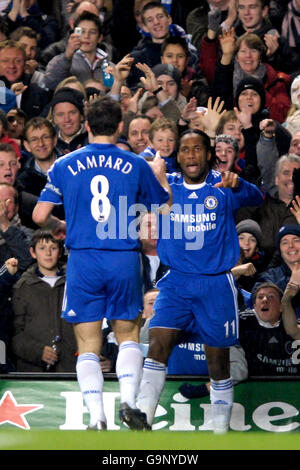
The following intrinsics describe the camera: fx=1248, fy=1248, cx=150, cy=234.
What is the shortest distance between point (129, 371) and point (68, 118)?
3.98 m

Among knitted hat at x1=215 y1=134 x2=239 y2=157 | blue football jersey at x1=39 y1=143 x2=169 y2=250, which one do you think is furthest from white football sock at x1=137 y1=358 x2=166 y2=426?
knitted hat at x1=215 y1=134 x2=239 y2=157

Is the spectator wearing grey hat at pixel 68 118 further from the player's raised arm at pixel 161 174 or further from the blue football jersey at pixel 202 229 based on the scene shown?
the player's raised arm at pixel 161 174

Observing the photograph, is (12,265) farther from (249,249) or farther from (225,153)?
(225,153)

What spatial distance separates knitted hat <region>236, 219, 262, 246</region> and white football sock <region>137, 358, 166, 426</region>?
2280 millimetres

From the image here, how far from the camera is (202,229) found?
8.51m

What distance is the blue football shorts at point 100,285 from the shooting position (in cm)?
800

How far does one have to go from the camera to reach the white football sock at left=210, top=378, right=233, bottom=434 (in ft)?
27.5

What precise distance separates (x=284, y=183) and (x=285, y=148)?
54 cm
